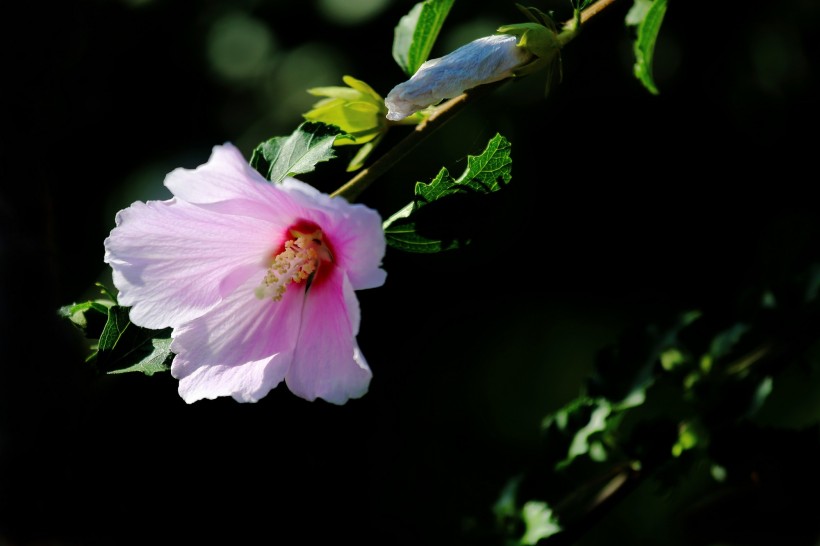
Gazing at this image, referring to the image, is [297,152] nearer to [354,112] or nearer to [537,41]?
[354,112]

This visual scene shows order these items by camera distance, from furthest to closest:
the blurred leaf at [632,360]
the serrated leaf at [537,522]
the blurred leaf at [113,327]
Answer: the blurred leaf at [632,360], the serrated leaf at [537,522], the blurred leaf at [113,327]

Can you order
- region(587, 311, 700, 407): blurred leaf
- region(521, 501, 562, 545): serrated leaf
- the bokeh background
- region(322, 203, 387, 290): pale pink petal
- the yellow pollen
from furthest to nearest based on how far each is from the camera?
the bokeh background
region(587, 311, 700, 407): blurred leaf
region(521, 501, 562, 545): serrated leaf
the yellow pollen
region(322, 203, 387, 290): pale pink petal

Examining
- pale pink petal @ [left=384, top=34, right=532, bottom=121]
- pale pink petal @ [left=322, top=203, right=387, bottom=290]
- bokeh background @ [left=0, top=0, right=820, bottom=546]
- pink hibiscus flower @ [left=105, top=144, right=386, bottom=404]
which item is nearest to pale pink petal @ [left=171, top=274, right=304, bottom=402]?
pink hibiscus flower @ [left=105, top=144, right=386, bottom=404]

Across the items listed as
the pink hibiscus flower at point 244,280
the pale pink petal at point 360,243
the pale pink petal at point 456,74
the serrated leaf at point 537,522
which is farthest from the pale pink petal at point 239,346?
the serrated leaf at point 537,522

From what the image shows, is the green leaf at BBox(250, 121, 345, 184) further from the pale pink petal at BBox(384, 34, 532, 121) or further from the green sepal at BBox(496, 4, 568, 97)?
the green sepal at BBox(496, 4, 568, 97)

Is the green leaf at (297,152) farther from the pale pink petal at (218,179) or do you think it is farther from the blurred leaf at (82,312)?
the blurred leaf at (82,312)

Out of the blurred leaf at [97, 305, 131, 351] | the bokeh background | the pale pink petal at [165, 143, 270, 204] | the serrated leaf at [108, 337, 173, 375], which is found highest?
the pale pink petal at [165, 143, 270, 204]
